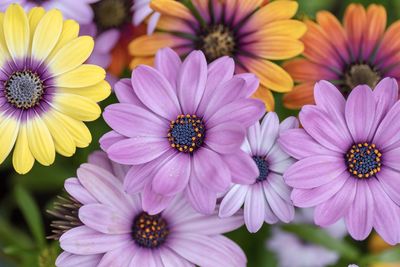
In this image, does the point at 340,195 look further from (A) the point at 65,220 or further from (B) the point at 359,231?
(A) the point at 65,220

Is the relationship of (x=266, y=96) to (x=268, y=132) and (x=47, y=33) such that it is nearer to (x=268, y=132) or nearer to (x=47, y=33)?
(x=268, y=132)

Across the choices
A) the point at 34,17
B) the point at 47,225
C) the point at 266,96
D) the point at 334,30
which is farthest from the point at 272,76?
the point at 47,225

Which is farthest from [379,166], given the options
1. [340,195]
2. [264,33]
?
[264,33]

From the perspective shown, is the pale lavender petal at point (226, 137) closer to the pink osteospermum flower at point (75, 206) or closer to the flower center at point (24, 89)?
the pink osteospermum flower at point (75, 206)

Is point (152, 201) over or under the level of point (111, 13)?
under

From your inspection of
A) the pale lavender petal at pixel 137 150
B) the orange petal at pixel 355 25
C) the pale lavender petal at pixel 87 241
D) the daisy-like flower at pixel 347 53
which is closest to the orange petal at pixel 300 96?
the daisy-like flower at pixel 347 53
